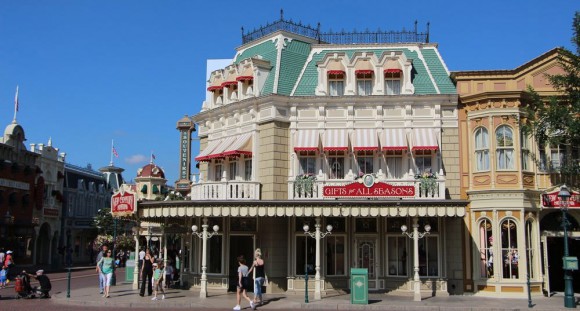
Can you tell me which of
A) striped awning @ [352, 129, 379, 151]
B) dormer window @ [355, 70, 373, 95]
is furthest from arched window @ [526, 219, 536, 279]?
dormer window @ [355, 70, 373, 95]

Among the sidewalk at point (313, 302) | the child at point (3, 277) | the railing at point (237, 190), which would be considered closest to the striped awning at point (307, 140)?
the railing at point (237, 190)

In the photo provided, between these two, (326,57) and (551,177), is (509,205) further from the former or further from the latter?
(326,57)

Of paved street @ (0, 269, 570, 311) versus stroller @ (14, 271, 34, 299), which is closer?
paved street @ (0, 269, 570, 311)

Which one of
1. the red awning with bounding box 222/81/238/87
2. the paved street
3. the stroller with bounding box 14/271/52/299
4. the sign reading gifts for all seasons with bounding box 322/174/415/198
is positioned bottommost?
the paved street

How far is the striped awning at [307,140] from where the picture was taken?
25.7m

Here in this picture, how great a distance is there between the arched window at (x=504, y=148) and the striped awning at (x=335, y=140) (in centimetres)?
651

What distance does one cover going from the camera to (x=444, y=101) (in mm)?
25844

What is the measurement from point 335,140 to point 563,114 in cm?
932

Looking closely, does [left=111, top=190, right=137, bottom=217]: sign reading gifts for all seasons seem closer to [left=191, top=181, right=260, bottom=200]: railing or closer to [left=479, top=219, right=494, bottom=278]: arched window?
[left=191, top=181, right=260, bottom=200]: railing

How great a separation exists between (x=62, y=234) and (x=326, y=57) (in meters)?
40.4

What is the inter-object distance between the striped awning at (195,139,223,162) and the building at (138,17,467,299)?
0.19 metres

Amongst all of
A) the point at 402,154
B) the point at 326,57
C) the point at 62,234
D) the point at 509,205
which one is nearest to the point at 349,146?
the point at 402,154

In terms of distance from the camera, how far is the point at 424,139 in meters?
25.5

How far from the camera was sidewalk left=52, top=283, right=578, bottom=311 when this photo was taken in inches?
802
